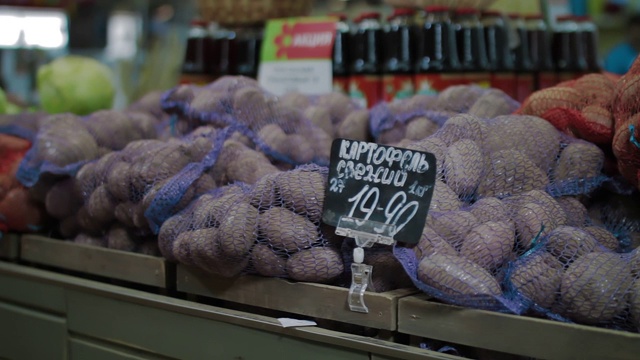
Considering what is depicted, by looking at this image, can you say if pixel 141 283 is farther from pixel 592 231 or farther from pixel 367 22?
pixel 367 22

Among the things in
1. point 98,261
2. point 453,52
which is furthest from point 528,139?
point 98,261

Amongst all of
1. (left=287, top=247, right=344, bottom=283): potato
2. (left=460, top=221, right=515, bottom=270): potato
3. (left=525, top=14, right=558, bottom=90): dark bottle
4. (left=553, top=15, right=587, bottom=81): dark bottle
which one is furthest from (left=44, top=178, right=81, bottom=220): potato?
(left=553, top=15, right=587, bottom=81): dark bottle

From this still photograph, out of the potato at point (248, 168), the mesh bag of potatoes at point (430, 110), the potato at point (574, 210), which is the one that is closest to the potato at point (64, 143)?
the potato at point (248, 168)

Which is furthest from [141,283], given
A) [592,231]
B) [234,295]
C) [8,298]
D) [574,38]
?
[574,38]

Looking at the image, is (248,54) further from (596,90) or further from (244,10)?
(596,90)

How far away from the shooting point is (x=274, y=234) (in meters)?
1.68

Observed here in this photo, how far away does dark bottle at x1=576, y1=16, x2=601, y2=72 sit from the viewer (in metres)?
2.97

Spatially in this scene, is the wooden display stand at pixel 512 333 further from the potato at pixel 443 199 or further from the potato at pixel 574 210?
the potato at pixel 574 210

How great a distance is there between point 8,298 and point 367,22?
1627 mm

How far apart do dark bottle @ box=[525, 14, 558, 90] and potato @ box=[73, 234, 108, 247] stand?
1698mm

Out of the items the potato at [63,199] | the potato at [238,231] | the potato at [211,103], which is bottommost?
the potato at [63,199]

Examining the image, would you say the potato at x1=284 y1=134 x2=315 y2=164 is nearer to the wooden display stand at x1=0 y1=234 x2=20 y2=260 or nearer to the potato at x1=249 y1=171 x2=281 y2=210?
the potato at x1=249 y1=171 x2=281 y2=210

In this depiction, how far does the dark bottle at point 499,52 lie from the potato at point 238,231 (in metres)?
1.30

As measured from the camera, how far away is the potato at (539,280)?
1.42 meters
